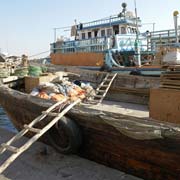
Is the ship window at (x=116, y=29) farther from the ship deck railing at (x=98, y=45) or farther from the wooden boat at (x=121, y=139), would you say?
the wooden boat at (x=121, y=139)

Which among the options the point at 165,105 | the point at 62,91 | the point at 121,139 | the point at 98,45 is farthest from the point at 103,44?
the point at 121,139

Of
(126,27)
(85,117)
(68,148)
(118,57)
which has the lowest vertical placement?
(68,148)

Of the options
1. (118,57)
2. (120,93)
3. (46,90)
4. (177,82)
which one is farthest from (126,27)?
(177,82)

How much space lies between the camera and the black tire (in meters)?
5.19

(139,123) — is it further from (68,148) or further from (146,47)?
(146,47)

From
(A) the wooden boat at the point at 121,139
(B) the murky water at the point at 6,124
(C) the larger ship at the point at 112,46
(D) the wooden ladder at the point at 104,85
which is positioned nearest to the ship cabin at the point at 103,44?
(C) the larger ship at the point at 112,46

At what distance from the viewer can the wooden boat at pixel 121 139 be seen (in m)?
4.12

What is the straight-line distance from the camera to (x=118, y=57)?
1381 cm

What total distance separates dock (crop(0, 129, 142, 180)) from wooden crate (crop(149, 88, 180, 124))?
1.91 m

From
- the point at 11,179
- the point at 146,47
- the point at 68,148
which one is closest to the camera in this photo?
the point at 11,179

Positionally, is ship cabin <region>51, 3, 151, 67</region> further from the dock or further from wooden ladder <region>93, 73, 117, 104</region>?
the dock

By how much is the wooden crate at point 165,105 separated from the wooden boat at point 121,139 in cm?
148

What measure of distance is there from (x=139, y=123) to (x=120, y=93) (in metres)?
4.96

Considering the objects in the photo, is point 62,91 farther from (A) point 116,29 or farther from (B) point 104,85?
(A) point 116,29
